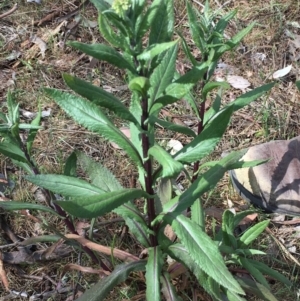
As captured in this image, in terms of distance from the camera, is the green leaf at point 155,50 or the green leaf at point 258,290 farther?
the green leaf at point 258,290

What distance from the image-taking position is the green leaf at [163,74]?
1.64m

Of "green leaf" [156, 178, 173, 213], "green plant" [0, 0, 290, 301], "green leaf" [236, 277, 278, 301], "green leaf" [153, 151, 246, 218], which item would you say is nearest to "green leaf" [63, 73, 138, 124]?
"green plant" [0, 0, 290, 301]

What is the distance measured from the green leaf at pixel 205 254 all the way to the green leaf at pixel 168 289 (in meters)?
0.47

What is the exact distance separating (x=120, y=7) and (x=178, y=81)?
0.34 metres

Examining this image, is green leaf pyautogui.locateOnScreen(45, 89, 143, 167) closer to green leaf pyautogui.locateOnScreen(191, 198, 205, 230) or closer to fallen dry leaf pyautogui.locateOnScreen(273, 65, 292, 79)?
green leaf pyautogui.locateOnScreen(191, 198, 205, 230)

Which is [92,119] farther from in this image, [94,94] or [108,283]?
[108,283]

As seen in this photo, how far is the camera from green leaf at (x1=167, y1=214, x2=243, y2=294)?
1.66 meters

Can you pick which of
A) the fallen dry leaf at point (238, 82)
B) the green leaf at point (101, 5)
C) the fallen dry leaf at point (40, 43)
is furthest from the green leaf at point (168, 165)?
the fallen dry leaf at point (40, 43)

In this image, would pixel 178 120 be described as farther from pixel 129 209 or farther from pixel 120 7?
pixel 120 7

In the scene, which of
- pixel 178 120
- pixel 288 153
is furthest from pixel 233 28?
pixel 288 153

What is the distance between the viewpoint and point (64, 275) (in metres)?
2.56

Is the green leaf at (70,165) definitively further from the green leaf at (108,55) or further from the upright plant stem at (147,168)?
the green leaf at (108,55)

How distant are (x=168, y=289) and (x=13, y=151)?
89cm

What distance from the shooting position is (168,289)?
6.93 ft
